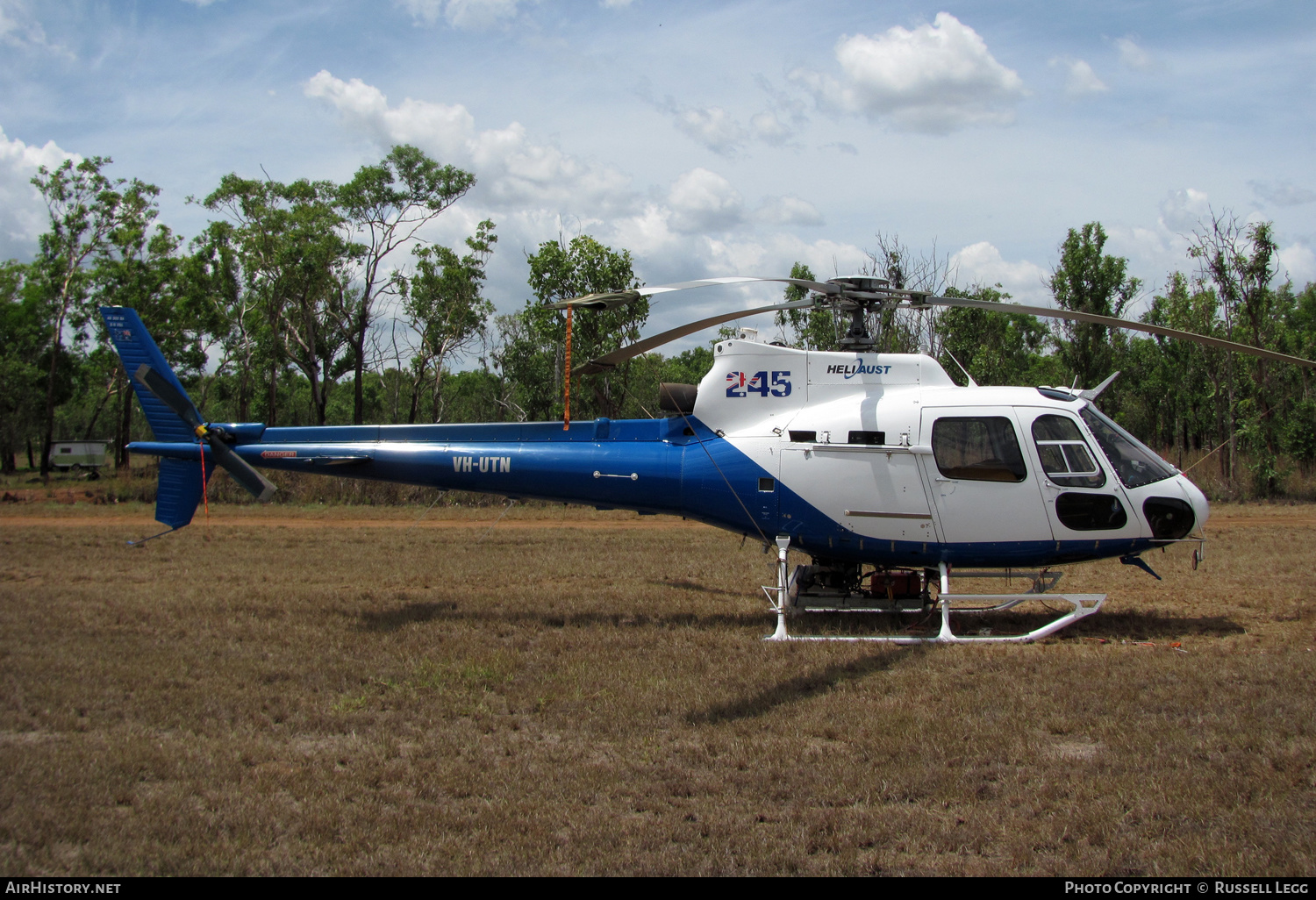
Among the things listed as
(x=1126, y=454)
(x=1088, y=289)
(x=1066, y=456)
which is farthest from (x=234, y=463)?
(x=1088, y=289)

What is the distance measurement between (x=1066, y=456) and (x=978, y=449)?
97 centimetres

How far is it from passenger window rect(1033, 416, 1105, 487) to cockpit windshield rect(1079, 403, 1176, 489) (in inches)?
8.8

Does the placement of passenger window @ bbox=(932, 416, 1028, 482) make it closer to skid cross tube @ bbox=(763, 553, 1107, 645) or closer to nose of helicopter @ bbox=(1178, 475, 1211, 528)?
skid cross tube @ bbox=(763, 553, 1107, 645)

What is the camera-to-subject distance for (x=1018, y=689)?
773cm

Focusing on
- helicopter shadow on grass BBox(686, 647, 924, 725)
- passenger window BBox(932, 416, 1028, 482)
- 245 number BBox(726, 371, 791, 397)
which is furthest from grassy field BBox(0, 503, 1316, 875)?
245 number BBox(726, 371, 791, 397)

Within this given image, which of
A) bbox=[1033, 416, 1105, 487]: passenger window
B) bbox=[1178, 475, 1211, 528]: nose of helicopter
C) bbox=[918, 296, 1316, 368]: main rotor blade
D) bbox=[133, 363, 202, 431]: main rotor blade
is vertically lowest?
bbox=[1178, 475, 1211, 528]: nose of helicopter

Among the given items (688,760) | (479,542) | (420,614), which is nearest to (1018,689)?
(688,760)

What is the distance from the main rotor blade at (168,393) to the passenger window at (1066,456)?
10.6m

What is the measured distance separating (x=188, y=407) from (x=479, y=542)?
7516mm

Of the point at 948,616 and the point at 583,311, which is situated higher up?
the point at 583,311

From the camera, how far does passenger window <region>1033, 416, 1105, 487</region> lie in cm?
972

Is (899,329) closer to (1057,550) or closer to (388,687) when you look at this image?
(1057,550)

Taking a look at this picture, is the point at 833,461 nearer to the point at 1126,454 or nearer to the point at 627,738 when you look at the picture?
Answer: the point at 1126,454

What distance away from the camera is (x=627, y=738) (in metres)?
6.78
